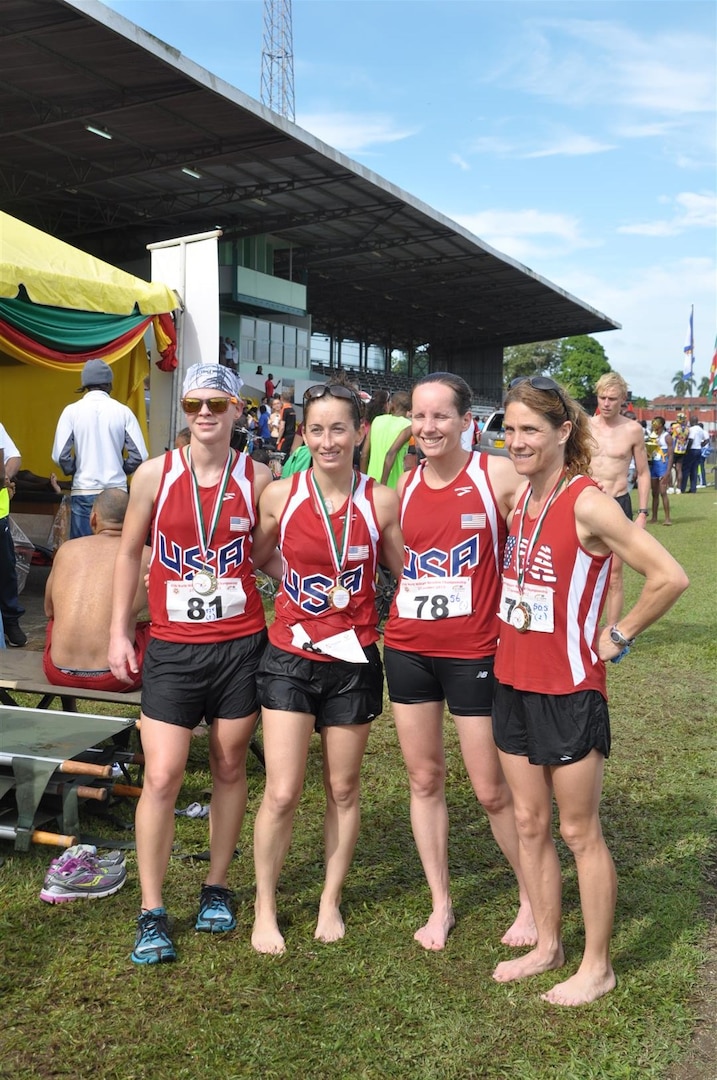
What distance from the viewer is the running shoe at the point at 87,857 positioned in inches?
144

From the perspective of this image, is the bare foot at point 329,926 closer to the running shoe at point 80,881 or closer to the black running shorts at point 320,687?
the black running shorts at point 320,687

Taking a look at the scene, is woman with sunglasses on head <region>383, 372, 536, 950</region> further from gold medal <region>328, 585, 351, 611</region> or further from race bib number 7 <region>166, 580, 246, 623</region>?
race bib number 7 <region>166, 580, 246, 623</region>

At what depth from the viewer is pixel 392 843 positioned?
167 inches

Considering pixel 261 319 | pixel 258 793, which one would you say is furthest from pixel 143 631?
pixel 261 319

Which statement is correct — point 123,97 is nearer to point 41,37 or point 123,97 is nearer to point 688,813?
point 41,37

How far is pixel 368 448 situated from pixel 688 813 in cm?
435

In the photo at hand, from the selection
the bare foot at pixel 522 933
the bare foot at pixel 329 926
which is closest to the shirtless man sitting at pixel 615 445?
the bare foot at pixel 522 933

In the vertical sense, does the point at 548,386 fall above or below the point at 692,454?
below

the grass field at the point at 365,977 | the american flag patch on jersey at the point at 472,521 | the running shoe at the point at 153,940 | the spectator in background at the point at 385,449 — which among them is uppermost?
the spectator in background at the point at 385,449

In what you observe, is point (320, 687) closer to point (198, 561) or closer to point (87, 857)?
point (198, 561)

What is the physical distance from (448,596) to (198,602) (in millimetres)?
816

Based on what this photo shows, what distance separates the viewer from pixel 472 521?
3.18m

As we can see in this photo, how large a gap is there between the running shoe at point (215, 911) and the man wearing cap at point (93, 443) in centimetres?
491

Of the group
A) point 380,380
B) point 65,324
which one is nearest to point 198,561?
point 65,324
